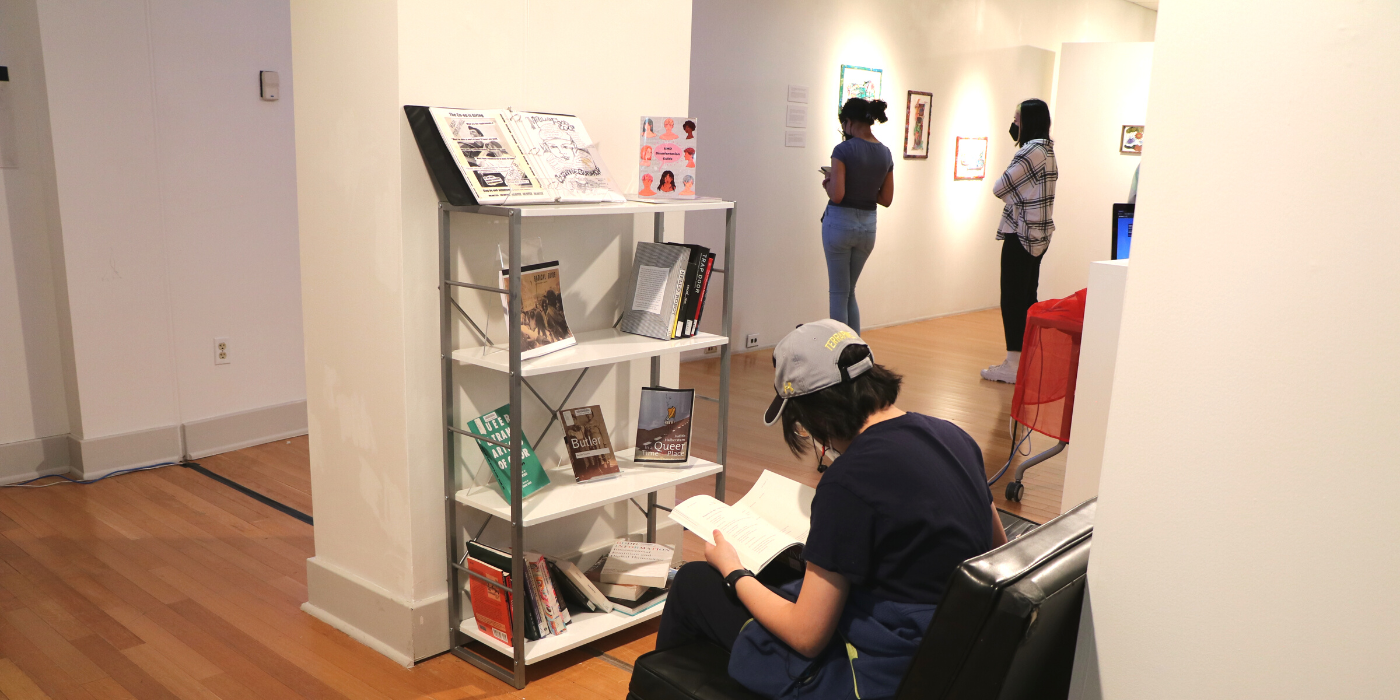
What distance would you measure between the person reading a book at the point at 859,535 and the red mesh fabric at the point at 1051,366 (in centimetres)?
192

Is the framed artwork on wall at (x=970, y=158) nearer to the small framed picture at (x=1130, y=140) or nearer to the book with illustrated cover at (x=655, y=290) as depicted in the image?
the small framed picture at (x=1130, y=140)

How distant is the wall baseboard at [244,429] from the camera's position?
4.53 meters

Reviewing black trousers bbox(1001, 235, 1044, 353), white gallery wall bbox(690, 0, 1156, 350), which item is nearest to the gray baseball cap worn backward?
black trousers bbox(1001, 235, 1044, 353)

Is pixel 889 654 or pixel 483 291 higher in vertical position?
pixel 483 291

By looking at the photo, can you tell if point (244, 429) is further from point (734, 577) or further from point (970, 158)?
point (970, 158)

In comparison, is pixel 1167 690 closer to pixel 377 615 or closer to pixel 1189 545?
pixel 1189 545

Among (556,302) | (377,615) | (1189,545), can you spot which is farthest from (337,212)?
(1189,545)

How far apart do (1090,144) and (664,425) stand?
22.7 ft

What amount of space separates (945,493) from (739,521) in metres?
0.62

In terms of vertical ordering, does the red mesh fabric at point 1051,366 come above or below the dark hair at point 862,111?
below

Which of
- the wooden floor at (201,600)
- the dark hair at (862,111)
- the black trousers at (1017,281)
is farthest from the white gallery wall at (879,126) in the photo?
the wooden floor at (201,600)

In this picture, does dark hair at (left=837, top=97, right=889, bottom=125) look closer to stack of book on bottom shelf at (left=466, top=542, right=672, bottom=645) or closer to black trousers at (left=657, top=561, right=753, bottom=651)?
stack of book on bottom shelf at (left=466, top=542, right=672, bottom=645)

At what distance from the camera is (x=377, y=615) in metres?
2.85

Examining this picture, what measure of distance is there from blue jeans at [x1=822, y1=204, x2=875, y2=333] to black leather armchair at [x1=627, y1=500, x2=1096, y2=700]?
192 inches
